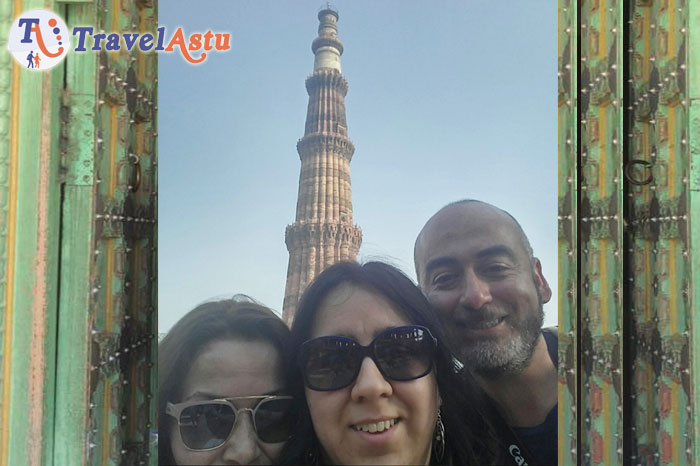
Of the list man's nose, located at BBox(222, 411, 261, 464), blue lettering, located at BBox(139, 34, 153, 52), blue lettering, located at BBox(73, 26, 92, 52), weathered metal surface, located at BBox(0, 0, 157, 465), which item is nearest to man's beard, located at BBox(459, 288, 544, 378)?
man's nose, located at BBox(222, 411, 261, 464)

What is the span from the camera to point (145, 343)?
368cm

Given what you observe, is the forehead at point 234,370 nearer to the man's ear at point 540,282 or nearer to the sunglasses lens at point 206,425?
the sunglasses lens at point 206,425

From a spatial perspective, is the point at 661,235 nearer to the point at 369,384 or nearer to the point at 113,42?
the point at 369,384

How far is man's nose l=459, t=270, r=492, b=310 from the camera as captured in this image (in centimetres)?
365

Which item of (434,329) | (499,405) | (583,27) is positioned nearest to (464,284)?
Result: (434,329)

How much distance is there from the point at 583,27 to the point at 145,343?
282cm

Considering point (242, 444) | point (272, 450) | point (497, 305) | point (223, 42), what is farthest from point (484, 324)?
point (223, 42)

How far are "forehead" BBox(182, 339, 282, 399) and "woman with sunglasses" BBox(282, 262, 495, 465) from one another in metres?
0.13

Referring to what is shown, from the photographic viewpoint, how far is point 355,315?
12.0 ft

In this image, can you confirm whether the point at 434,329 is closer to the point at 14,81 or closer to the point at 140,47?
the point at 140,47

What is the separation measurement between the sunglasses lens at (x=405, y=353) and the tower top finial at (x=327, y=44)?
1.44 metres

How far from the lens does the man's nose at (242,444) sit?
355 cm

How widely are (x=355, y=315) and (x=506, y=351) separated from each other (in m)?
0.83

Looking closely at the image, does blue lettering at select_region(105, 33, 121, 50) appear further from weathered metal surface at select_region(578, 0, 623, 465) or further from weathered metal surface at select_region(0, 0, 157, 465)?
weathered metal surface at select_region(578, 0, 623, 465)
